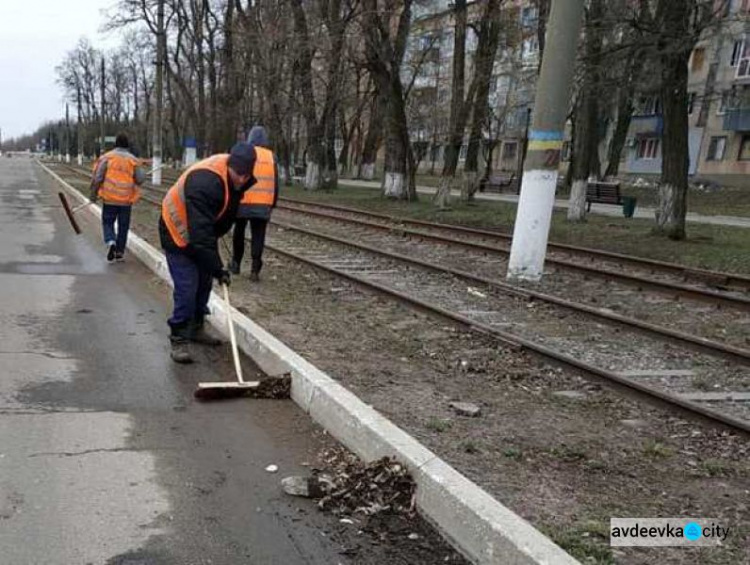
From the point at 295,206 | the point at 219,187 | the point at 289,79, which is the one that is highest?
the point at 289,79

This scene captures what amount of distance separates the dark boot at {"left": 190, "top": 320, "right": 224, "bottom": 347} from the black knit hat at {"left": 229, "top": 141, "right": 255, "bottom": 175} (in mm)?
1572

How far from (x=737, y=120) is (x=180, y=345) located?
45.9 metres

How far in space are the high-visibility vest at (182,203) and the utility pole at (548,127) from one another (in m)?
5.54

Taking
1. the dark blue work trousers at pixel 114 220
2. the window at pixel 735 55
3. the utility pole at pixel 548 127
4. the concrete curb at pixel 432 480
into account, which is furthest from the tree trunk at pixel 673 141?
the window at pixel 735 55

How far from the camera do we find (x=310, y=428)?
14.8 feet

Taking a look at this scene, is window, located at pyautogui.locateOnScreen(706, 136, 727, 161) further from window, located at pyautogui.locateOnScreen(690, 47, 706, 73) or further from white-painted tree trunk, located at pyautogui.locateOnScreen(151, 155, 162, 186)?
white-painted tree trunk, located at pyautogui.locateOnScreen(151, 155, 162, 186)

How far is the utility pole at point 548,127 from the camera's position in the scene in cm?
992

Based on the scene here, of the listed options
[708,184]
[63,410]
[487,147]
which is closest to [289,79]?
[487,147]

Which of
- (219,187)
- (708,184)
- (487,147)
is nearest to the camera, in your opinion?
(219,187)

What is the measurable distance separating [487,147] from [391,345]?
42562 mm

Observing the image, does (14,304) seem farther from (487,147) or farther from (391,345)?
(487,147)

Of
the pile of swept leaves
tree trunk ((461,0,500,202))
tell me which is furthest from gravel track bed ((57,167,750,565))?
tree trunk ((461,0,500,202))

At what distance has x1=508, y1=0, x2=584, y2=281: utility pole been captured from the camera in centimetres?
992

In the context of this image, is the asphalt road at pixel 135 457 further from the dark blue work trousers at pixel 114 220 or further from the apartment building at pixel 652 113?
the apartment building at pixel 652 113
